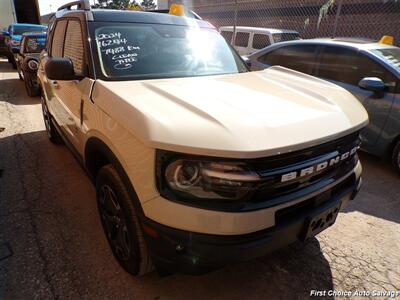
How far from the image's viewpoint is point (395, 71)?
388 cm

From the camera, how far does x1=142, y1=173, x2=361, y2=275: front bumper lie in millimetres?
1611

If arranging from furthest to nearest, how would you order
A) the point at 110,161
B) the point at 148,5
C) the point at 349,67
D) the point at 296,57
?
the point at 148,5 → the point at 296,57 → the point at 349,67 → the point at 110,161

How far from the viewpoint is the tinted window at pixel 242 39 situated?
1070 cm

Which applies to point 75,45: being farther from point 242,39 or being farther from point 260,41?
point 242,39

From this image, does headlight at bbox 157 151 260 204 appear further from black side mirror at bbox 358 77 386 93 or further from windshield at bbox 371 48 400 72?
windshield at bbox 371 48 400 72

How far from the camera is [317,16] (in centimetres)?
1405

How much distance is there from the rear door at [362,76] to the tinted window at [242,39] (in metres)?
6.35

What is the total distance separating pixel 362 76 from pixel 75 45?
3618 mm

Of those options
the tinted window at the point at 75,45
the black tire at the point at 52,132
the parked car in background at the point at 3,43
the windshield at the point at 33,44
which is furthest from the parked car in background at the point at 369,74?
the parked car in background at the point at 3,43

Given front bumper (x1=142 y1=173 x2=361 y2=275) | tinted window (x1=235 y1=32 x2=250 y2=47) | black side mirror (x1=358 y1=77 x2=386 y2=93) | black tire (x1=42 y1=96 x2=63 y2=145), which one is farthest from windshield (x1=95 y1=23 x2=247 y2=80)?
tinted window (x1=235 y1=32 x2=250 y2=47)

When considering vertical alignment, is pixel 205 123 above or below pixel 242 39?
above

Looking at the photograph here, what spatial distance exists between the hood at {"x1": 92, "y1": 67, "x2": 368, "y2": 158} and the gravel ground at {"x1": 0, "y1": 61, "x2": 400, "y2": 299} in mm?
1118

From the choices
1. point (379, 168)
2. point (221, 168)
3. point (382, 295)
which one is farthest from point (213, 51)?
point (379, 168)

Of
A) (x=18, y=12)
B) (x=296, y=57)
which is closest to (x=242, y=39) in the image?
(x=296, y=57)
